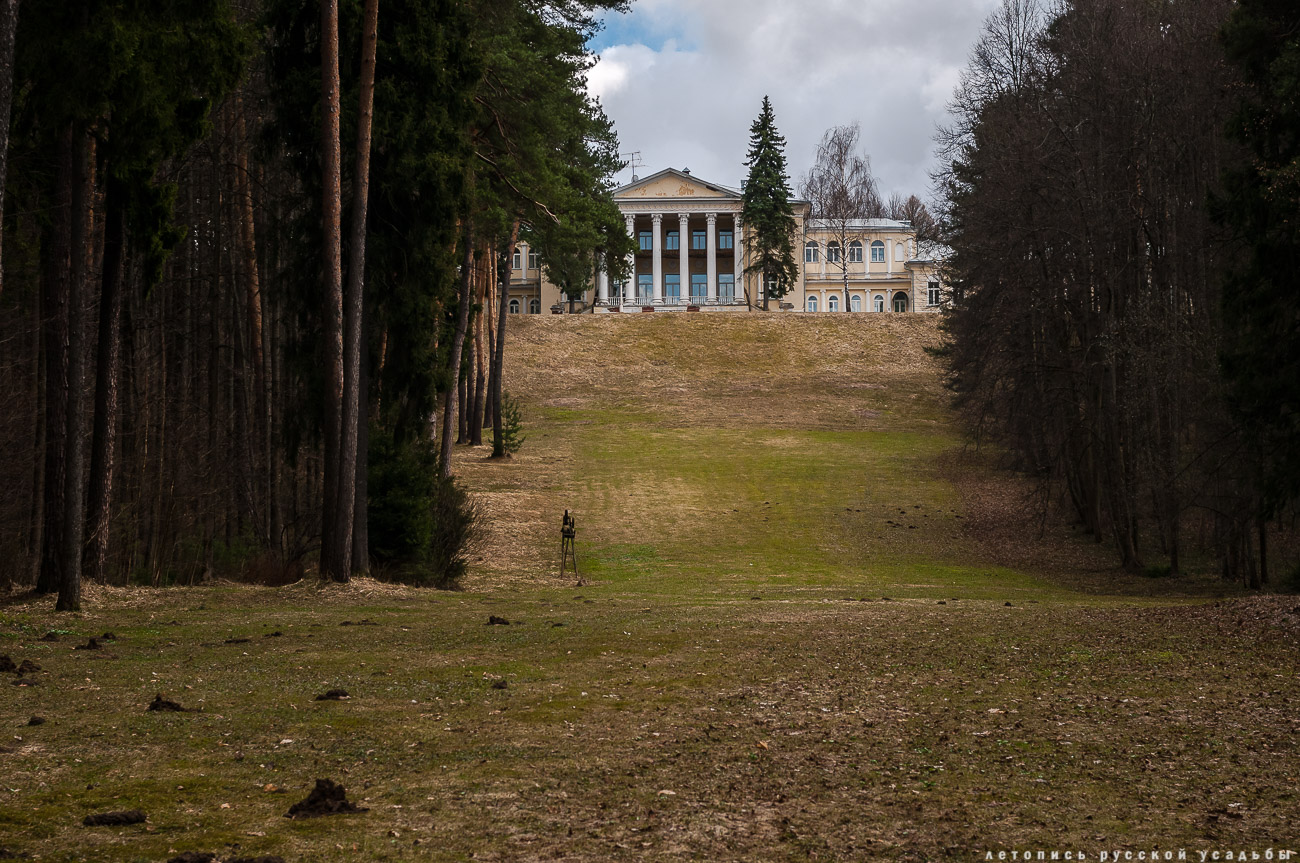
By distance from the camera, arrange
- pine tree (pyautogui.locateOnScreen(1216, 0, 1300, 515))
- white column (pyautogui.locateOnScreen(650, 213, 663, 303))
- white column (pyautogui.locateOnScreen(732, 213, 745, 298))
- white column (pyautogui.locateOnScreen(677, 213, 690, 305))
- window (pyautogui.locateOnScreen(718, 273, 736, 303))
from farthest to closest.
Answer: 1. window (pyautogui.locateOnScreen(718, 273, 736, 303))
2. white column (pyautogui.locateOnScreen(732, 213, 745, 298))
3. white column (pyautogui.locateOnScreen(677, 213, 690, 305))
4. white column (pyautogui.locateOnScreen(650, 213, 663, 303))
5. pine tree (pyautogui.locateOnScreen(1216, 0, 1300, 515))

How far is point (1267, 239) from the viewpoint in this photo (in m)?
13.2

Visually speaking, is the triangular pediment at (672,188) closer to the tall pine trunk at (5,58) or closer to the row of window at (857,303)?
the row of window at (857,303)

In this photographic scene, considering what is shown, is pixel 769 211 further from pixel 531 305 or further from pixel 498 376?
pixel 498 376

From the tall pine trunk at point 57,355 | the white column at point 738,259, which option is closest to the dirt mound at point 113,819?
the tall pine trunk at point 57,355

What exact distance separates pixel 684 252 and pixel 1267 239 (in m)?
69.3

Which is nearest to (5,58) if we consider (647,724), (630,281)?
(647,724)

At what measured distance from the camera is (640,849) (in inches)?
165

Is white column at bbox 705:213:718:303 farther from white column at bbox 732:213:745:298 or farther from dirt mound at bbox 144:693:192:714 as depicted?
dirt mound at bbox 144:693:192:714

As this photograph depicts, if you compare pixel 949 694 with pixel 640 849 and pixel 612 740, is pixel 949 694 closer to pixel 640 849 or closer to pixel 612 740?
pixel 612 740

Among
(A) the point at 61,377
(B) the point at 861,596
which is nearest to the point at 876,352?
(B) the point at 861,596

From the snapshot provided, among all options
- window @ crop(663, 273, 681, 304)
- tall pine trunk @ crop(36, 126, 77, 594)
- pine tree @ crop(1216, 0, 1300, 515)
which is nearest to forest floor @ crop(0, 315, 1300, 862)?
tall pine trunk @ crop(36, 126, 77, 594)

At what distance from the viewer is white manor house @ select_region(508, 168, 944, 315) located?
79688 millimetres

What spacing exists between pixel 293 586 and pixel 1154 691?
11.1 m

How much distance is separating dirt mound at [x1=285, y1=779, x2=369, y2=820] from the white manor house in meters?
71.4
